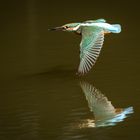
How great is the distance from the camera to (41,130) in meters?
4.79

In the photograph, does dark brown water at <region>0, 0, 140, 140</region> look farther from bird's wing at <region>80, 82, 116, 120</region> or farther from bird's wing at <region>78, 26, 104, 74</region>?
bird's wing at <region>78, 26, 104, 74</region>

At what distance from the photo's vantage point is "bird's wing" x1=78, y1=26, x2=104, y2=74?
5766 mm

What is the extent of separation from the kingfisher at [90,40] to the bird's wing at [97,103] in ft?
0.58

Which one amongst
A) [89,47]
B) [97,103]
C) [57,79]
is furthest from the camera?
[57,79]

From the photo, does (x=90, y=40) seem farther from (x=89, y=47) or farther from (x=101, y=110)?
(x=101, y=110)

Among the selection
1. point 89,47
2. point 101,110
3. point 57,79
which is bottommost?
point 101,110

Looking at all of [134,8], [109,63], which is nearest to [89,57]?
[109,63]

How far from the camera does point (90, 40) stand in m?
5.94

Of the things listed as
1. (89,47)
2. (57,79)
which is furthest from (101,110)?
(57,79)

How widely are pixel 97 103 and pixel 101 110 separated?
228 millimetres

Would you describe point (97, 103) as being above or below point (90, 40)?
below

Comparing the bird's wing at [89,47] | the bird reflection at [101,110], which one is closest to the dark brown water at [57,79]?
the bird reflection at [101,110]

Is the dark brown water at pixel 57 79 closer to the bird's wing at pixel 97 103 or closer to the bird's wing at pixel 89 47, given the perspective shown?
the bird's wing at pixel 97 103

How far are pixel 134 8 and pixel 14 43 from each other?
3.08 meters
